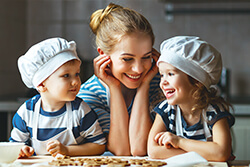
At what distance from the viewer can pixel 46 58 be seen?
4.20ft

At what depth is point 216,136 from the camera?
3.94ft

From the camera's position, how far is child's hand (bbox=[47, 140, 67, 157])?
1210mm

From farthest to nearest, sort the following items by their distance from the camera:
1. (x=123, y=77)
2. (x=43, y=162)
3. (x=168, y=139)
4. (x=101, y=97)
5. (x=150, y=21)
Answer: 1. (x=150, y=21)
2. (x=101, y=97)
3. (x=123, y=77)
4. (x=168, y=139)
5. (x=43, y=162)

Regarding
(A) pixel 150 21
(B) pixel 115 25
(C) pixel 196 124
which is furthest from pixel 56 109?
(A) pixel 150 21

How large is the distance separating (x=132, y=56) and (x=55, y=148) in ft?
1.42

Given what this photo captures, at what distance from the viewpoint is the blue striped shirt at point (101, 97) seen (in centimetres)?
143

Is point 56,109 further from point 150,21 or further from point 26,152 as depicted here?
point 150,21

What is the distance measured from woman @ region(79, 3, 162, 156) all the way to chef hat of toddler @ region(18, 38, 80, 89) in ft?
0.59

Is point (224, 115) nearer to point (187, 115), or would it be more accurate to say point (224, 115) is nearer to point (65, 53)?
point (187, 115)

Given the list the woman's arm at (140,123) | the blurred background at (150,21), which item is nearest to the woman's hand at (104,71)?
the woman's arm at (140,123)

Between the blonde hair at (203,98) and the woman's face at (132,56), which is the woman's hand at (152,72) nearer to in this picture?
the woman's face at (132,56)

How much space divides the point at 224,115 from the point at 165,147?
0.76 feet

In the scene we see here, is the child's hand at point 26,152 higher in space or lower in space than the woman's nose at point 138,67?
lower

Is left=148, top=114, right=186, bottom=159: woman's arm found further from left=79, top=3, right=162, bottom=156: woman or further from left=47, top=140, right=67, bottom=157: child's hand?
left=47, top=140, right=67, bottom=157: child's hand
